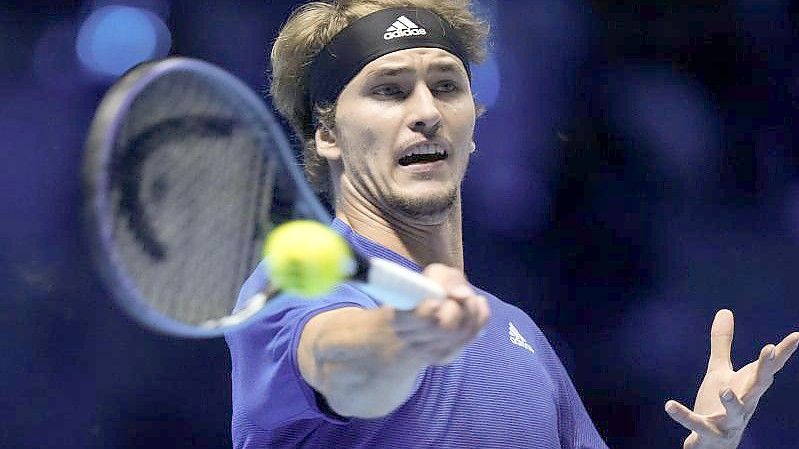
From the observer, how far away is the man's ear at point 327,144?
279 centimetres

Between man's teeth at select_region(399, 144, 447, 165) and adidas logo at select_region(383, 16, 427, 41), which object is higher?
adidas logo at select_region(383, 16, 427, 41)

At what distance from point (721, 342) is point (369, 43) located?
1.08 m

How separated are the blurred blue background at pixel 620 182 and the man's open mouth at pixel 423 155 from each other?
1827 millimetres

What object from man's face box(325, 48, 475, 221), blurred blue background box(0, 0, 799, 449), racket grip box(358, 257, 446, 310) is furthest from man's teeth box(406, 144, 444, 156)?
blurred blue background box(0, 0, 799, 449)

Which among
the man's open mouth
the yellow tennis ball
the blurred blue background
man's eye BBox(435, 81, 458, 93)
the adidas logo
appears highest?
the adidas logo

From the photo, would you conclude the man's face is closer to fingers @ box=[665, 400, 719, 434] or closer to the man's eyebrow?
the man's eyebrow

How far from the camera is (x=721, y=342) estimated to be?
2777 millimetres

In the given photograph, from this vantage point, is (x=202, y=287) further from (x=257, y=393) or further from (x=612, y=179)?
(x=612, y=179)

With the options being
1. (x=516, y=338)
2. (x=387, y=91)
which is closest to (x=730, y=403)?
(x=516, y=338)

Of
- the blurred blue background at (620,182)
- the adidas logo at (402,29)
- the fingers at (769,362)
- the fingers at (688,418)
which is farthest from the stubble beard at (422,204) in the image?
the blurred blue background at (620,182)

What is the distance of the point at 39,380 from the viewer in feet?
13.1

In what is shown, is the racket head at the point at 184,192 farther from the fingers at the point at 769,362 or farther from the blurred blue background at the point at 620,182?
the blurred blue background at the point at 620,182

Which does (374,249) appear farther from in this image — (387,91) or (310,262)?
(310,262)

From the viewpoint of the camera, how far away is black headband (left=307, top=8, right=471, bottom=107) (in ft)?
8.87
